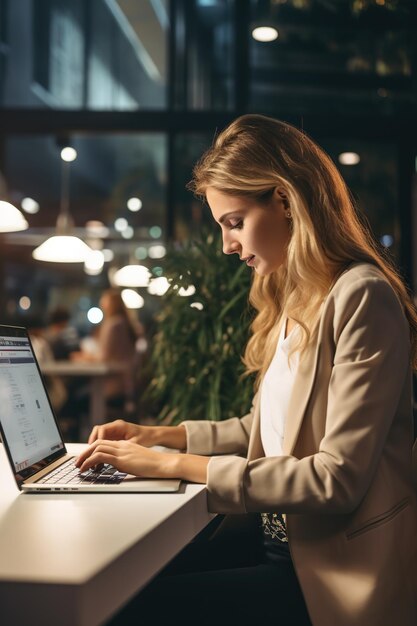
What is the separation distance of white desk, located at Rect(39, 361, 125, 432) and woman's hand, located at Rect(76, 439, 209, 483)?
5.16 metres

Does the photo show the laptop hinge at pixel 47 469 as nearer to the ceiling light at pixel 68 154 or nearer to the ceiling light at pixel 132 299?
the ceiling light at pixel 68 154

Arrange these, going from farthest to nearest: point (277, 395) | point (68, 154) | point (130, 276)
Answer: point (130, 276)
point (68, 154)
point (277, 395)

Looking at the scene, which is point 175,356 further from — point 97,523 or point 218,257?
point 97,523

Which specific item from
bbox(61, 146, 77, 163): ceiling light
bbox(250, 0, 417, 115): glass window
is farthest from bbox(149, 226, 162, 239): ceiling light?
bbox(250, 0, 417, 115): glass window

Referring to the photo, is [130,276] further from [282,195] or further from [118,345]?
[282,195]

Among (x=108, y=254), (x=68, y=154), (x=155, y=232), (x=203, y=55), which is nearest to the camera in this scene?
(x=203, y=55)

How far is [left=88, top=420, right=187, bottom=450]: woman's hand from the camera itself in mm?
1846

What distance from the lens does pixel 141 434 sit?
6.15 feet

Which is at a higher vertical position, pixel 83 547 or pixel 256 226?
pixel 256 226

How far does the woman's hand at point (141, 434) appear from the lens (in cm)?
185

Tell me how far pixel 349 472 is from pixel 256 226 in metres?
0.60

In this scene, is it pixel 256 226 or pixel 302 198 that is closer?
pixel 302 198

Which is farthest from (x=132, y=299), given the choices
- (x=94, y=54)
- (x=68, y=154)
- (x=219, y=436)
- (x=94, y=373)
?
(x=219, y=436)

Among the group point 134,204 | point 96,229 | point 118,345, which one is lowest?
point 118,345
